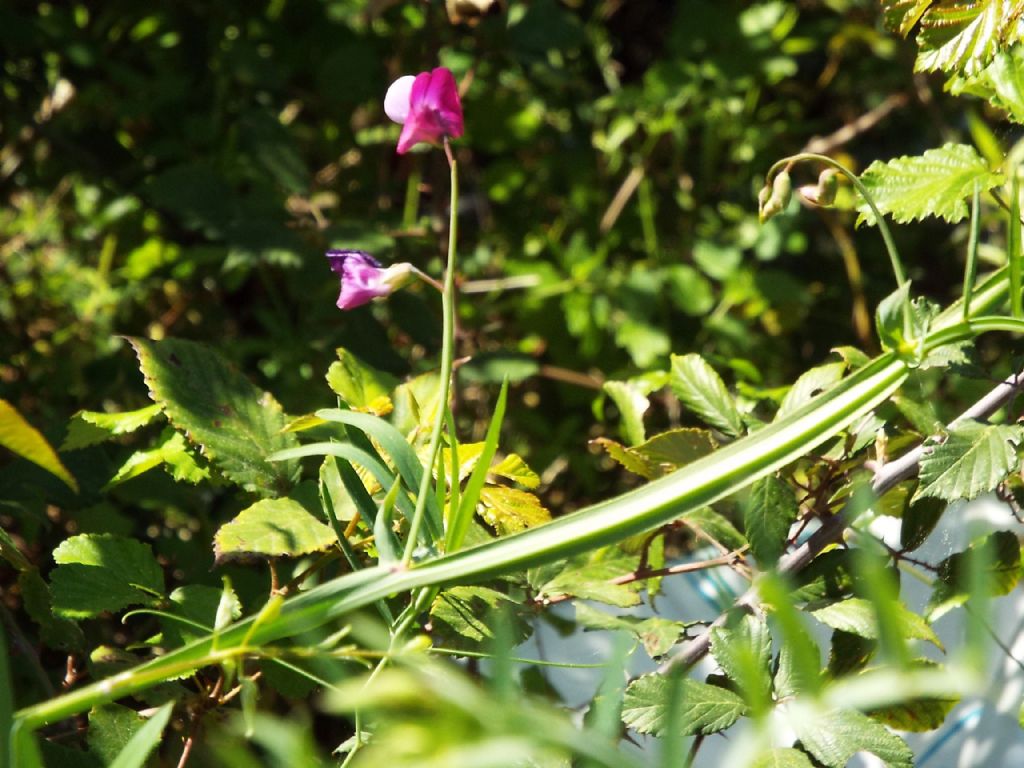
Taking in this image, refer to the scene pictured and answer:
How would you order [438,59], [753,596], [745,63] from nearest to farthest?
1. [753,596]
2. [438,59]
3. [745,63]

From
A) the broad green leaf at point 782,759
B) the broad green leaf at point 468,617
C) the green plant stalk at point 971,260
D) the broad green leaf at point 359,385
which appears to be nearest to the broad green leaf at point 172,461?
the broad green leaf at point 359,385

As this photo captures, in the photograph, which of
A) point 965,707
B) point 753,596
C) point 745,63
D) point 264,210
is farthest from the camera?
point 745,63

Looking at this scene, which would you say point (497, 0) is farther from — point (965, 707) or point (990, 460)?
point (965, 707)

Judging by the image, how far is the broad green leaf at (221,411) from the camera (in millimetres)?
841

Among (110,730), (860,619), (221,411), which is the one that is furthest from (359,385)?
(860,619)

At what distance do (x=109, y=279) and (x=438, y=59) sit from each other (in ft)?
2.54

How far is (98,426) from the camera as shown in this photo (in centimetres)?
96

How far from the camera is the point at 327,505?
28.9 inches

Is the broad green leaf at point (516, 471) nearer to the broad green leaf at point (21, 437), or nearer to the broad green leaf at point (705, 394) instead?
the broad green leaf at point (705, 394)

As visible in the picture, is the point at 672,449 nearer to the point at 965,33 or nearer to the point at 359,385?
the point at 359,385

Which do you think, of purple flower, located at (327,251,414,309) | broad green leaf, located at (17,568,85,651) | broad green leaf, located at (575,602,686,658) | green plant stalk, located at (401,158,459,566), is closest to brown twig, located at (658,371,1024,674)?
broad green leaf, located at (575,602,686,658)

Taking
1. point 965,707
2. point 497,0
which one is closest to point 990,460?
point 965,707

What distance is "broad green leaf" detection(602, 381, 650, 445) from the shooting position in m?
0.99

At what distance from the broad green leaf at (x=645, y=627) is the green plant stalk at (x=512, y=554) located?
0.20 m
